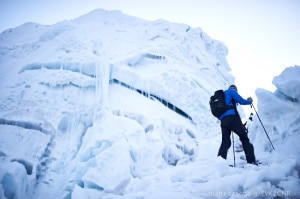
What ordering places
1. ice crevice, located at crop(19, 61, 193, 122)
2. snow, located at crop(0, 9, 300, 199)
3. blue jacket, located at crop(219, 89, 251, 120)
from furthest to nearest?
ice crevice, located at crop(19, 61, 193, 122) < blue jacket, located at crop(219, 89, 251, 120) < snow, located at crop(0, 9, 300, 199)

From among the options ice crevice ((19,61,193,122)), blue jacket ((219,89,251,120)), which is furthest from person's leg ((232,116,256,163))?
ice crevice ((19,61,193,122))

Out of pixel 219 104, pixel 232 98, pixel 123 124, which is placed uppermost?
pixel 232 98

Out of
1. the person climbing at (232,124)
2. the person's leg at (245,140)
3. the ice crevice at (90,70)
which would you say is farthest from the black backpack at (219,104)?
the ice crevice at (90,70)

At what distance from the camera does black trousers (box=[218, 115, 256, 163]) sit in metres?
4.45

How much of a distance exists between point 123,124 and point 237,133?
3666mm

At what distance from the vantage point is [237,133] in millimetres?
4570

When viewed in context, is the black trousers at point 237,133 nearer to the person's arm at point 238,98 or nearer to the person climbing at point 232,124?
the person climbing at point 232,124

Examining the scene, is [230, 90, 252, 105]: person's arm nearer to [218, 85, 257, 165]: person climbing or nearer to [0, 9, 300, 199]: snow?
[218, 85, 257, 165]: person climbing

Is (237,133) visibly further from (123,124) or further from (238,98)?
(123,124)

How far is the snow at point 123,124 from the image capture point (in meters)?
4.18

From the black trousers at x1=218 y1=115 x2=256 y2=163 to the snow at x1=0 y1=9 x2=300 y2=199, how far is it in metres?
0.27

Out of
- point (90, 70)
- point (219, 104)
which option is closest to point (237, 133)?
point (219, 104)

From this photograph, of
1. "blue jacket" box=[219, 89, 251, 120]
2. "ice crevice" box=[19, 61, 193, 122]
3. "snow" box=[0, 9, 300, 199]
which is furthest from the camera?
"ice crevice" box=[19, 61, 193, 122]

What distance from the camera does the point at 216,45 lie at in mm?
16641
